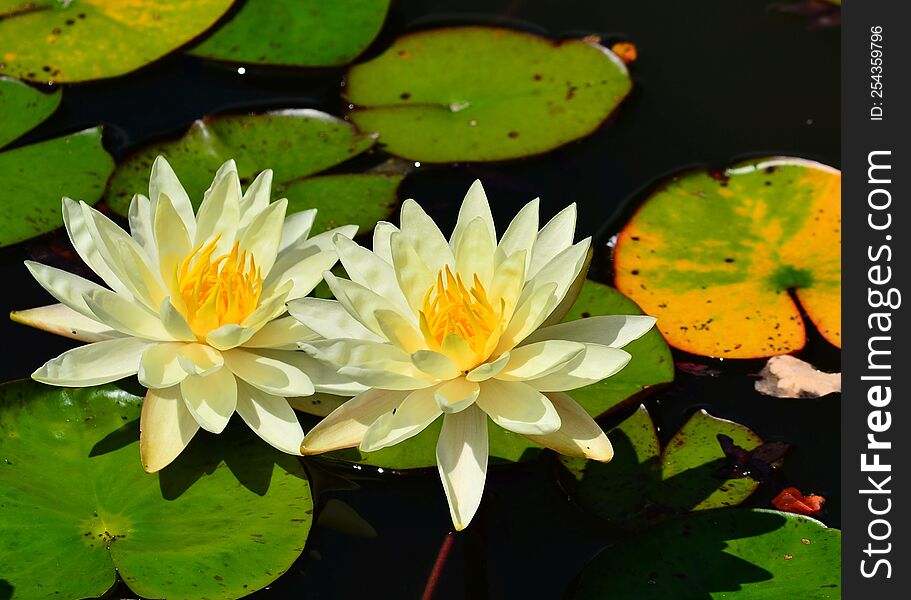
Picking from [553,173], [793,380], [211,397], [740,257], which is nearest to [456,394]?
[211,397]

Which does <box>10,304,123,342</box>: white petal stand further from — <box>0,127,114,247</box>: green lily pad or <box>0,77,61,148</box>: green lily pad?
<box>0,77,61,148</box>: green lily pad

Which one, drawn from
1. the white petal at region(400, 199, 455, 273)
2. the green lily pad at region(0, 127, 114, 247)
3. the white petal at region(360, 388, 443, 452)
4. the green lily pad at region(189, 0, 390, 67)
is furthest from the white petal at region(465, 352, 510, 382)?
the green lily pad at region(189, 0, 390, 67)

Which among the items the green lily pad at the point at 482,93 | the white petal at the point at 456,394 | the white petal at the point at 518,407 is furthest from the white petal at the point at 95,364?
the green lily pad at the point at 482,93

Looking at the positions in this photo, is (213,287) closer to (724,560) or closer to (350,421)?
(350,421)
